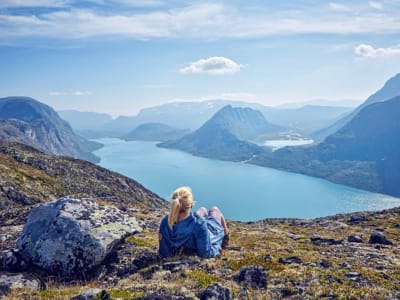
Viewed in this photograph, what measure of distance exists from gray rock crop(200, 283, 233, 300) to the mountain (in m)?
33.6

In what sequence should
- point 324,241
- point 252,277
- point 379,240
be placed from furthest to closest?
point 379,240 → point 324,241 → point 252,277

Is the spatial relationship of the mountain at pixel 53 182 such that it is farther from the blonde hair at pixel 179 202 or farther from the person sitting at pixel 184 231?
the blonde hair at pixel 179 202

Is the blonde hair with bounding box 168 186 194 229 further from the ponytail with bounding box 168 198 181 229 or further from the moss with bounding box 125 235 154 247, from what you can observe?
the moss with bounding box 125 235 154 247

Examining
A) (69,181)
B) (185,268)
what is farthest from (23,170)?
(185,268)

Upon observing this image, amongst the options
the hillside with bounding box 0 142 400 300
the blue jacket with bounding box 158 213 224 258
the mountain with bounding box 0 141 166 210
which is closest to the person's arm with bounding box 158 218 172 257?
the blue jacket with bounding box 158 213 224 258

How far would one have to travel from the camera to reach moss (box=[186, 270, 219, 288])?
13172 mm

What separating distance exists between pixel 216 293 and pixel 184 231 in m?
5.12

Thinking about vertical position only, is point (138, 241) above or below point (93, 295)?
below

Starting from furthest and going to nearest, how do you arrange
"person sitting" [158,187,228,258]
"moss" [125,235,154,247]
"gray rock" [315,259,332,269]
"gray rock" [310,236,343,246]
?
"gray rock" [310,236,343,246] < "moss" [125,235,154,247] < "gray rock" [315,259,332,269] < "person sitting" [158,187,228,258]

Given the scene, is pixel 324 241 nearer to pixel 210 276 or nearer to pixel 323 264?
pixel 323 264

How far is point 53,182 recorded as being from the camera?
239 ft

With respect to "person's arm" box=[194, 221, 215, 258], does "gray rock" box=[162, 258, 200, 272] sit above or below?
below

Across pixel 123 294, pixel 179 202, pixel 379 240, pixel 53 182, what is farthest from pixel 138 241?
pixel 53 182

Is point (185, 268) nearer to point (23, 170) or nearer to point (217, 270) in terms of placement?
point (217, 270)
